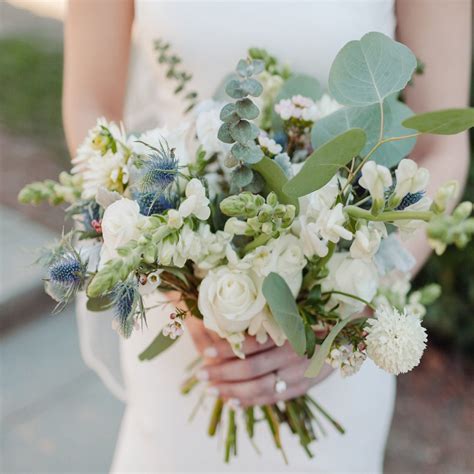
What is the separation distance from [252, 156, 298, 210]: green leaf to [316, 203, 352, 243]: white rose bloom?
88 mm

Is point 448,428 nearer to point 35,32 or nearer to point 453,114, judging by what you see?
point 453,114

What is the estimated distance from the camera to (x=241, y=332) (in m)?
1.11

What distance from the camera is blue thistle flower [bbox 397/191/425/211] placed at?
2.89ft

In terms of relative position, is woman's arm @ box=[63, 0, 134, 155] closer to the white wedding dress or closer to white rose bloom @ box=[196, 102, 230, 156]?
the white wedding dress

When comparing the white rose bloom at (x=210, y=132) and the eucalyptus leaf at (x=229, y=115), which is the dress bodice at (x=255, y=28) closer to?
the white rose bloom at (x=210, y=132)

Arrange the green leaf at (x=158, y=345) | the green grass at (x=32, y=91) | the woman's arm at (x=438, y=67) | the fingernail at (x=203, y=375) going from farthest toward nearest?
1. the green grass at (x=32, y=91)
2. the woman's arm at (x=438, y=67)
3. the fingernail at (x=203, y=375)
4. the green leaf at (x=158, y=345)

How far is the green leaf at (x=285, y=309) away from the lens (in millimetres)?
984

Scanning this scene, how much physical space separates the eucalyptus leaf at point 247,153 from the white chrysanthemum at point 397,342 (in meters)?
0.27

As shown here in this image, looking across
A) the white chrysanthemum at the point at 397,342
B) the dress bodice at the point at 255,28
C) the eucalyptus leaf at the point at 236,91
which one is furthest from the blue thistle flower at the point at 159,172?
the dress bodice at the point at 255,28

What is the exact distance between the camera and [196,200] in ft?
3.02

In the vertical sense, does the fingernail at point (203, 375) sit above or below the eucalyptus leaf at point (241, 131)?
below

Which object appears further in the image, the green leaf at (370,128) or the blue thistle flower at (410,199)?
the green leaf at (370,128)

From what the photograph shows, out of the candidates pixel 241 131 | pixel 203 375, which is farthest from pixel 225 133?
pixel 203 375

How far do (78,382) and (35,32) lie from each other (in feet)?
15.0
